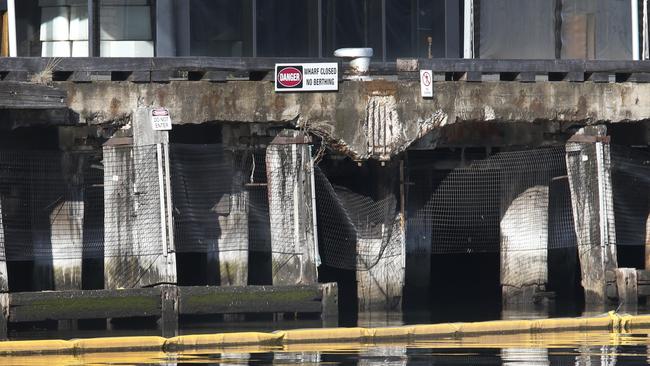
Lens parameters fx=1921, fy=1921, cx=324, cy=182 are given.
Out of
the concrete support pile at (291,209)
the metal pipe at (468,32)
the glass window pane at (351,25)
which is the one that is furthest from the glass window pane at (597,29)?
the concrete support pile at (291,209)

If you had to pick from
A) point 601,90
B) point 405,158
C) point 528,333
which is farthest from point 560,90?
point 528,333

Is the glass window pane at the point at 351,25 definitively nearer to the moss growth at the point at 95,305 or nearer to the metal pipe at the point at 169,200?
the metal pipe at the point at 169,200

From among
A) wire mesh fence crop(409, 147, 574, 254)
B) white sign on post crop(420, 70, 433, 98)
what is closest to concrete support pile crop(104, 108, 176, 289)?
white sign on post crop(420, 70, 433, 98)

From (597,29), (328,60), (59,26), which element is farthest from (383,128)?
(597,29)

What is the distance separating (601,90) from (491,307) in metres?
4.21

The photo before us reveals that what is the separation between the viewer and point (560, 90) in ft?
103

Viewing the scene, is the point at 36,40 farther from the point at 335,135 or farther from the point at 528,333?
the point at 528,333

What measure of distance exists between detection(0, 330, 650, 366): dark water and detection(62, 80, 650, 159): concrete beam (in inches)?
214

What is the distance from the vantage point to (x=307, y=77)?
30.1 m

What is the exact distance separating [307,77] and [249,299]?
3771mm

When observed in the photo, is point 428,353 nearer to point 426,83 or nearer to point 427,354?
point 427,354

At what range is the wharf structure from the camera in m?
29.1

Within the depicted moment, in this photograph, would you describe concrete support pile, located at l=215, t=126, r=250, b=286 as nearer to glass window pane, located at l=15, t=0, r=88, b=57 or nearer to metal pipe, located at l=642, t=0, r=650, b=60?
glass window pane, located at l=15, t=0, r=88, b=57

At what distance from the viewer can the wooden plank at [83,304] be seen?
27.4m
